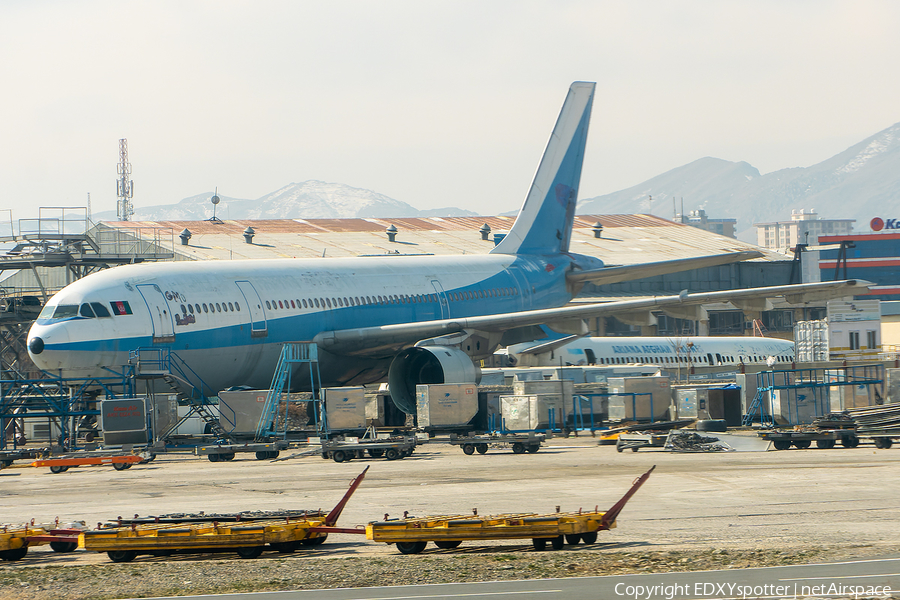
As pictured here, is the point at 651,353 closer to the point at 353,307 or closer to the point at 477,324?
the point at 477,324

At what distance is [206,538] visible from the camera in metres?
13.9

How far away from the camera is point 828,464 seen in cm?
2244

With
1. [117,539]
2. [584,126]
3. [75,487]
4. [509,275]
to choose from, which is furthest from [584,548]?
[584,126]

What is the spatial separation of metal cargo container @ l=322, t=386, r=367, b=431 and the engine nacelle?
7.95 ft

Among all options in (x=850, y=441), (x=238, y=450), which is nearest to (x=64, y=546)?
(x=238, y=450)

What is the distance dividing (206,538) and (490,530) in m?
3.49

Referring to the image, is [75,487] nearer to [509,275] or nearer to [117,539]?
[117,539]

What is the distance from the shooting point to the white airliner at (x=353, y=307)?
28.9 metres

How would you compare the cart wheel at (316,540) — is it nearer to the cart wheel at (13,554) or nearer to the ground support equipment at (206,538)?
the ground support equipment at (206,538)

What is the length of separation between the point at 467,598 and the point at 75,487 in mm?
13347

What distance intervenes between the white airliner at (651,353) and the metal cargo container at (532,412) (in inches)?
508

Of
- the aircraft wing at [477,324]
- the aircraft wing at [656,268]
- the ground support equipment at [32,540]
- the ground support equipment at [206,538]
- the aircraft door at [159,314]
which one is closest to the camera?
the ground support equipment at [206,538]

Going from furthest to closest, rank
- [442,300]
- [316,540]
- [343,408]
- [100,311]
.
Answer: [442,300] < [343,408] < [100,311] < [316,540]

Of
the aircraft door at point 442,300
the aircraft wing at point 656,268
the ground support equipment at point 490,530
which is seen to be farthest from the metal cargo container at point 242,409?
the ground support equipment at point 490,530
